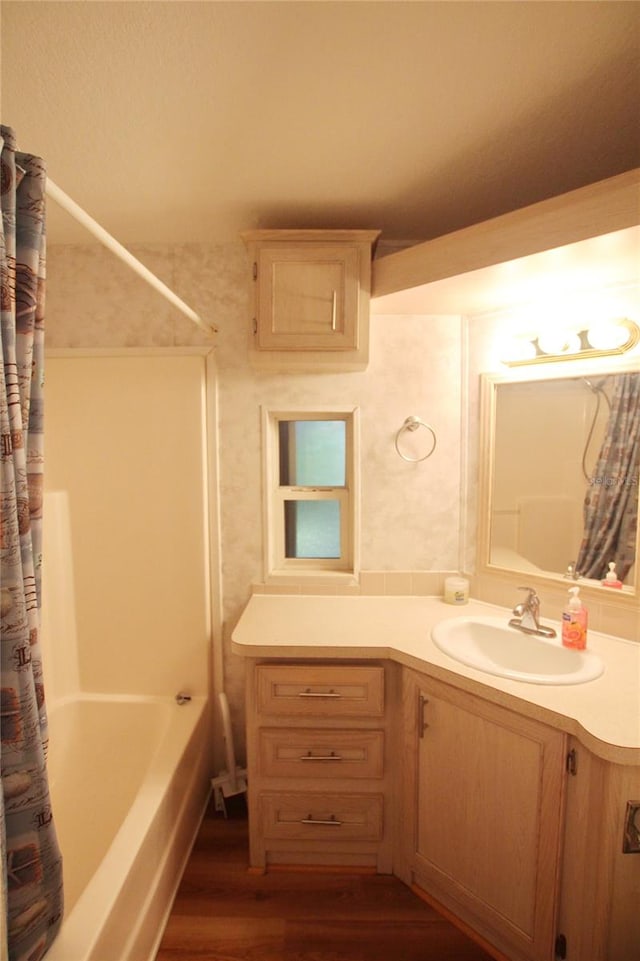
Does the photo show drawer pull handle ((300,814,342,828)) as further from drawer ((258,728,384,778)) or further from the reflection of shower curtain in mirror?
the reflection of shower curtain in mirror

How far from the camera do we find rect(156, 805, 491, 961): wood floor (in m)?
1.31

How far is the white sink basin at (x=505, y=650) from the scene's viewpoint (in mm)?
1340

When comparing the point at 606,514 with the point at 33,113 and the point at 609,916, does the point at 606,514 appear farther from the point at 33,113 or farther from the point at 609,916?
the point at 33,113

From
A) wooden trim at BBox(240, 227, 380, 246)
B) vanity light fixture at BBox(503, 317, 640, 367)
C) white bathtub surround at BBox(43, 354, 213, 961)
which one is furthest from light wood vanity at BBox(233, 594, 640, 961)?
wooden trim at BBox(240, 227, 380, 246)

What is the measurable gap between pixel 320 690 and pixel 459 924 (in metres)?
0.85

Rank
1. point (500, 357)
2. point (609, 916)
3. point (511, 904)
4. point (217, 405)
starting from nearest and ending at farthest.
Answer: point (609, 916)
point (511, 904)
point (500, 357)
point (217, 405)

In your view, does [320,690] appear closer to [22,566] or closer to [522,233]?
[22,566]

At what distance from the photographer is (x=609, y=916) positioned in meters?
1.05

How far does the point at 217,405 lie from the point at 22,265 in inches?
43.6

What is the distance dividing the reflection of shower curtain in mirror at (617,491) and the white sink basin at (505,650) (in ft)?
1.03

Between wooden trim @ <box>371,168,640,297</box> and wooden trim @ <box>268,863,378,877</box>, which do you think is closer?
wooden trim @ <box>371,168,640,297</box>

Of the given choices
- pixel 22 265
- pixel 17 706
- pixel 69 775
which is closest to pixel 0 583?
pixel 17 706

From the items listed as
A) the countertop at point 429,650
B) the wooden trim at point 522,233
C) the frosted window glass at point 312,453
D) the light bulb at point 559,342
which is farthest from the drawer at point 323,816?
the wooden trim at point 522,233

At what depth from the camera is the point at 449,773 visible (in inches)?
Answer: 53.3
